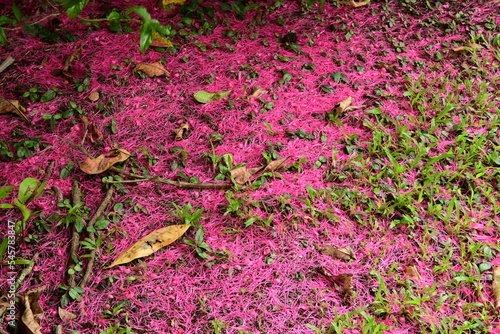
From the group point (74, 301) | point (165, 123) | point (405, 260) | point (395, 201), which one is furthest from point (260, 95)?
point (74, 301)

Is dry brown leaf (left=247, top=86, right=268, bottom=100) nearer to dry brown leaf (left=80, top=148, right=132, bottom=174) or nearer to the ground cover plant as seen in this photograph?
the ground cover plant

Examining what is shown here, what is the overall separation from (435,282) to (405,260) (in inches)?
9.2

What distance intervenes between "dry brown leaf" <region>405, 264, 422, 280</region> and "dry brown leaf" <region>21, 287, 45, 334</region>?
2.11m

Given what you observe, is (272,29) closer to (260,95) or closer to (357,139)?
(260,95)

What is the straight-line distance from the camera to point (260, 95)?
3.61 metres

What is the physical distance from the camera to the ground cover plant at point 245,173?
246 centimetres

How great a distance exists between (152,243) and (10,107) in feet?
5.06

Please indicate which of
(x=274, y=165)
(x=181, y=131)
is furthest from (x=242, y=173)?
(x=181, y=131)

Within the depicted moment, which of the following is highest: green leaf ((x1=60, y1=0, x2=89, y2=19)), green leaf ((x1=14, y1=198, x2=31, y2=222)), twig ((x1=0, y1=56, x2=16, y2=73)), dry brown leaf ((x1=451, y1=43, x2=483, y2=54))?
green leaf ((x1=60, y1=0, x2=89, y2=19))

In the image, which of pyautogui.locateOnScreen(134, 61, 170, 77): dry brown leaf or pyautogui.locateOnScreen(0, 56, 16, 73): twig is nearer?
pyautogui.locateOnScreen(0, 56, 16, 73): twig

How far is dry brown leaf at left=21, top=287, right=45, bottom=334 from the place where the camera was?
86.7 inches

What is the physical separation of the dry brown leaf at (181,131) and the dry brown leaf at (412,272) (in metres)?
1.80

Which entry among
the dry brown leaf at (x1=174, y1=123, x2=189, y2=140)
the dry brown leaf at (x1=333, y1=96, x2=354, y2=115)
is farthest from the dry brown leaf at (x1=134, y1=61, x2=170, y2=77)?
the dry brown leaf at (x1=333, y1=96, x2=354, y2=115)

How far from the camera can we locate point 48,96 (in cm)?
330
